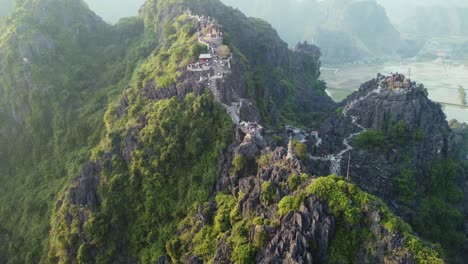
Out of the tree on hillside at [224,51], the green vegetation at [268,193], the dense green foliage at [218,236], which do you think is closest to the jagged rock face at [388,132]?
the tree on hillside at [224,51]

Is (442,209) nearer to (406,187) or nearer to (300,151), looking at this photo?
(406,187)

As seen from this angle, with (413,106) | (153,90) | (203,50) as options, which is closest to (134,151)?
(153,90)

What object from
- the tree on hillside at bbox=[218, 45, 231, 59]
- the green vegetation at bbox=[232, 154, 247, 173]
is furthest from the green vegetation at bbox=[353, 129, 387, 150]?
the green vegetation at bbox=[232, 154, 247, 173]

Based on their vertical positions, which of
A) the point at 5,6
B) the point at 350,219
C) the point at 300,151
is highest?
the point at 5,6

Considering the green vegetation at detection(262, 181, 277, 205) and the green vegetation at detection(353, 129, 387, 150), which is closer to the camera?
the green vegetation at detection(262, 181, 277, 205)

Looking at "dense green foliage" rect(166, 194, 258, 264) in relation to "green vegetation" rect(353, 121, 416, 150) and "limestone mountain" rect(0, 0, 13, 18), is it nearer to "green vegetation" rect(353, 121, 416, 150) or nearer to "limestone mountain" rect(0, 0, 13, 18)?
→ "green vegetation" rect(353, 121, 416, 150)

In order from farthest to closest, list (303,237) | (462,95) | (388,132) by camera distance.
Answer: (462,95) → (388,132) → (303,237)

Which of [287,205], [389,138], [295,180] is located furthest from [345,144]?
[287,205]

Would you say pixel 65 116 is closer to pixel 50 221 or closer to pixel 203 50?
pixel 50 221

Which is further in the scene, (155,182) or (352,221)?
(155,182)
